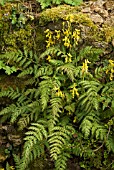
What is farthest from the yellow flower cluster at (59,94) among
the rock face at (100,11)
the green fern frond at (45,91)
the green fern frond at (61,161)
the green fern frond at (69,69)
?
the rock face at (100,11)

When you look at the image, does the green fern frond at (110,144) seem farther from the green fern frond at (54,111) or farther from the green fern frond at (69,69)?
the green fern frond at (69,69)

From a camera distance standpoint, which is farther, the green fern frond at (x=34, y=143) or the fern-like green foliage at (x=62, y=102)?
the fern-like green foliage at (x=62, y=102)

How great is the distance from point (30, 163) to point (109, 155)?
1147 mm

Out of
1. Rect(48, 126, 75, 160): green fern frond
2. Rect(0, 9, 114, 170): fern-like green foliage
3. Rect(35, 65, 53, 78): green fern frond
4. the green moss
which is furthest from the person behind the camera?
the green moss

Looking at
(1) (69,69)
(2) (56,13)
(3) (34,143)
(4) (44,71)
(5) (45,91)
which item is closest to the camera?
(3) (34,143)

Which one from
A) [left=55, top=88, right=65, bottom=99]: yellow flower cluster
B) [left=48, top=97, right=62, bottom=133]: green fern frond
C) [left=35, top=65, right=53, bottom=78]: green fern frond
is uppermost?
[left=35, top=65, right=53, bottom=78]: green fern frond

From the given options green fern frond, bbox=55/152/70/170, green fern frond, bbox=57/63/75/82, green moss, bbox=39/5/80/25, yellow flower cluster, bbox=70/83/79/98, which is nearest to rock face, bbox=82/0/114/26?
green moss, bbox=39/5/80/25

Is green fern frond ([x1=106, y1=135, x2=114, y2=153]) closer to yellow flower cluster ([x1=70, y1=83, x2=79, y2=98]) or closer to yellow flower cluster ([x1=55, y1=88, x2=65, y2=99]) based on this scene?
yellow flower cluster ([x1=70, y1=83, x2=79, y2=98])

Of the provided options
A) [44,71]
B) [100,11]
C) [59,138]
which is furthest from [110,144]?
[100,11]

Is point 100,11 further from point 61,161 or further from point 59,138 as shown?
point 61,161

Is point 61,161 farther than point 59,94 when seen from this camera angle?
No

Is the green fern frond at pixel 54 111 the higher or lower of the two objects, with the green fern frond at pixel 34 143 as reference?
higher

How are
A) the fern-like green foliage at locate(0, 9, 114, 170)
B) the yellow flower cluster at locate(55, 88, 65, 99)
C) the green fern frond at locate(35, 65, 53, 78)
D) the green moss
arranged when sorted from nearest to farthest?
1. the fern-like green foliage at locate(0, 9, 114, 170)
2. the yellow flower cluster at locate(55, 88, 65, 99)
3. the green fern frond at locate(35, 65, 53, 78)
4. the green moss

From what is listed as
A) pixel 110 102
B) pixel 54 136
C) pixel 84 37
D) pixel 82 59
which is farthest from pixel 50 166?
pixel 84 37
